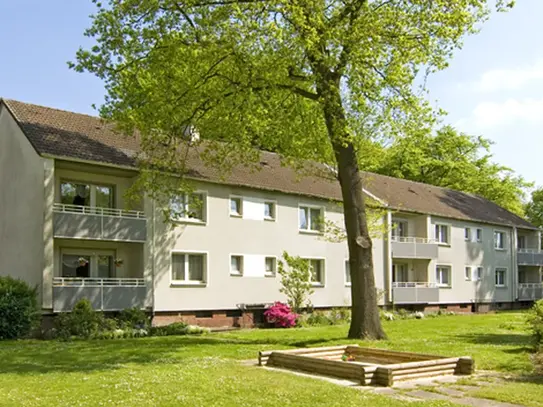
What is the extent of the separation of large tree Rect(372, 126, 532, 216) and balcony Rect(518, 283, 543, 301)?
1399cm

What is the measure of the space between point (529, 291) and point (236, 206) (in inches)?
1196

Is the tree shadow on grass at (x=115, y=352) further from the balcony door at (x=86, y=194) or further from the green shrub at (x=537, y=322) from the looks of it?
the balcony door at (x=86, y=194)

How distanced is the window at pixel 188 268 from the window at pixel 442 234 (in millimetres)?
19425

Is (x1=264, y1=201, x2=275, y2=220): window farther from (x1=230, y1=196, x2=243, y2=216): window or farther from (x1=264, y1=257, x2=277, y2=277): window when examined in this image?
(x1=264, y1=257, x2=277, y2=277): window

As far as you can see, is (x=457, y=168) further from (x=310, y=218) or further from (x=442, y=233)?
(x=310, y=218)

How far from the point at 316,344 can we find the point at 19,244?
1308cm

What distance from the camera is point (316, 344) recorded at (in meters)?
19.8

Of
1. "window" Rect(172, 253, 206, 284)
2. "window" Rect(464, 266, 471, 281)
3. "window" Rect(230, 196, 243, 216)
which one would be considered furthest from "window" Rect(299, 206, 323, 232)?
"window" Rect(464, 266, 471, 281)

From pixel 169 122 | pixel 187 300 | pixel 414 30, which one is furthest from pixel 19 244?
pixel 414 30

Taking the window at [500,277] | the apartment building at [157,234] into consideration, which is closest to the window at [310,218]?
the apartment building at [157,234]

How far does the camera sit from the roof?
2567 cm

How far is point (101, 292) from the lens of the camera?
25.2 metres

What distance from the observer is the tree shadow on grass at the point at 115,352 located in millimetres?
15414

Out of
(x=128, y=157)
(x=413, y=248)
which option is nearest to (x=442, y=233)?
(x=413, y=248)
